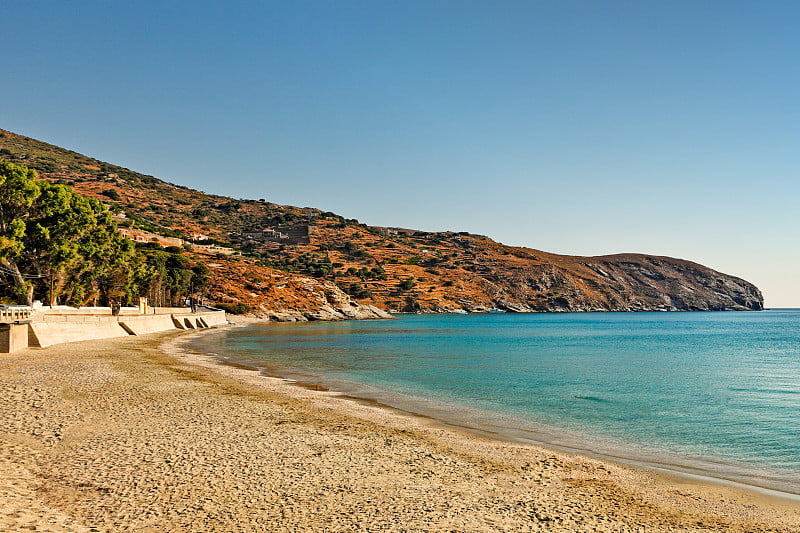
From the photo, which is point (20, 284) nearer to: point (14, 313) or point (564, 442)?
point (14, 313)

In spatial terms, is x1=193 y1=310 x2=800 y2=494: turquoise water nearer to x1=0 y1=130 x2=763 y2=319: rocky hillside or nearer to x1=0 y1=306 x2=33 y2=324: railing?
x1=0 y1=306 x2=33 y2=324: railing

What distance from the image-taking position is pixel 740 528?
8.42 metres

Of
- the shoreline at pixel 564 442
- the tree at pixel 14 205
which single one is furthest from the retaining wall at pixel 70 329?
the shoreline at pixel 564 442

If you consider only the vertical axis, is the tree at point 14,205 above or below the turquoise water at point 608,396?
above

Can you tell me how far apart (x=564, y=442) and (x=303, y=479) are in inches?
314

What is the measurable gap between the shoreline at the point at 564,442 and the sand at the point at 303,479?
1.96 ft

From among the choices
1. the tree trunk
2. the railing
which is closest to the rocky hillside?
the tree trunk

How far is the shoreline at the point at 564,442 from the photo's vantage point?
11.5 meters

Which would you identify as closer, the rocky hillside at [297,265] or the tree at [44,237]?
the tree at [44,237]

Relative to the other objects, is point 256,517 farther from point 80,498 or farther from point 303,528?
point 80,498

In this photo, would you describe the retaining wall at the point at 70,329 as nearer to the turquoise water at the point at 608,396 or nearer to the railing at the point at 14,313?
the railing at the point at 14,313

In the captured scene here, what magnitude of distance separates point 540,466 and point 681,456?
445cm

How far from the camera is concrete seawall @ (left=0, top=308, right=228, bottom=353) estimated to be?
96.7 feet

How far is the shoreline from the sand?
1.96 ft
